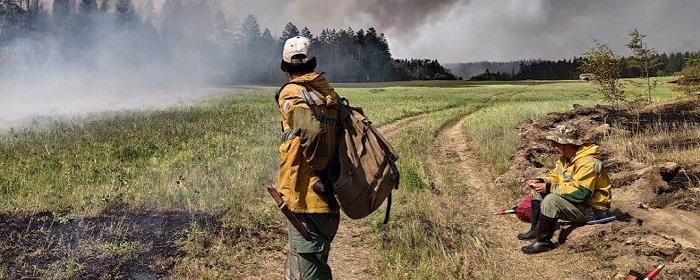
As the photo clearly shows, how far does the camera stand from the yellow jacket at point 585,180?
6.26 metres

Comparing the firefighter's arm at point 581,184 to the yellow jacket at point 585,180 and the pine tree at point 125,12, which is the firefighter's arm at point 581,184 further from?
the pine tree at point 125,12

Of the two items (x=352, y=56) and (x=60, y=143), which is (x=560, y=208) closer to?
(x=60, y=143)

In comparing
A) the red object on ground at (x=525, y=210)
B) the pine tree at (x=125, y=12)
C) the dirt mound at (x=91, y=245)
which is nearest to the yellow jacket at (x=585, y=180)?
the red object on ground at (x=525, y=210)

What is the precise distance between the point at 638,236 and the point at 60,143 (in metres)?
11.9

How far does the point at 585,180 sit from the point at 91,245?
5353mm

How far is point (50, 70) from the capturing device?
3259 cm

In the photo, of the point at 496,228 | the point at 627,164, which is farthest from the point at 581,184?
the point at 627,164

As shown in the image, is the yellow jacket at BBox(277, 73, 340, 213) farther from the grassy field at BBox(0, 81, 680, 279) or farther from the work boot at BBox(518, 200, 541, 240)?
the work boot at BBox(518, 200, 541, 240)

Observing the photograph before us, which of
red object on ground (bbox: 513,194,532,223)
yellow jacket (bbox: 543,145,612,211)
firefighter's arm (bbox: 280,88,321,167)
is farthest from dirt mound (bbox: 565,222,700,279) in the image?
firefighter's arm (bbox: 280,88,321,167)

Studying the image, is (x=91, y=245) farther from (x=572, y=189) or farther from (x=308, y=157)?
(x=572, y=189)

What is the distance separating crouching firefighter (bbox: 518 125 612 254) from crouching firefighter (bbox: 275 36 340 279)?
12.1ft

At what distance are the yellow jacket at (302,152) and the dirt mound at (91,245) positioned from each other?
2.28 meters

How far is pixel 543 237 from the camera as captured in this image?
6.57 meters

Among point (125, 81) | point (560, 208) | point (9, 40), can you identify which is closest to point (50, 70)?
point (9, 40)
